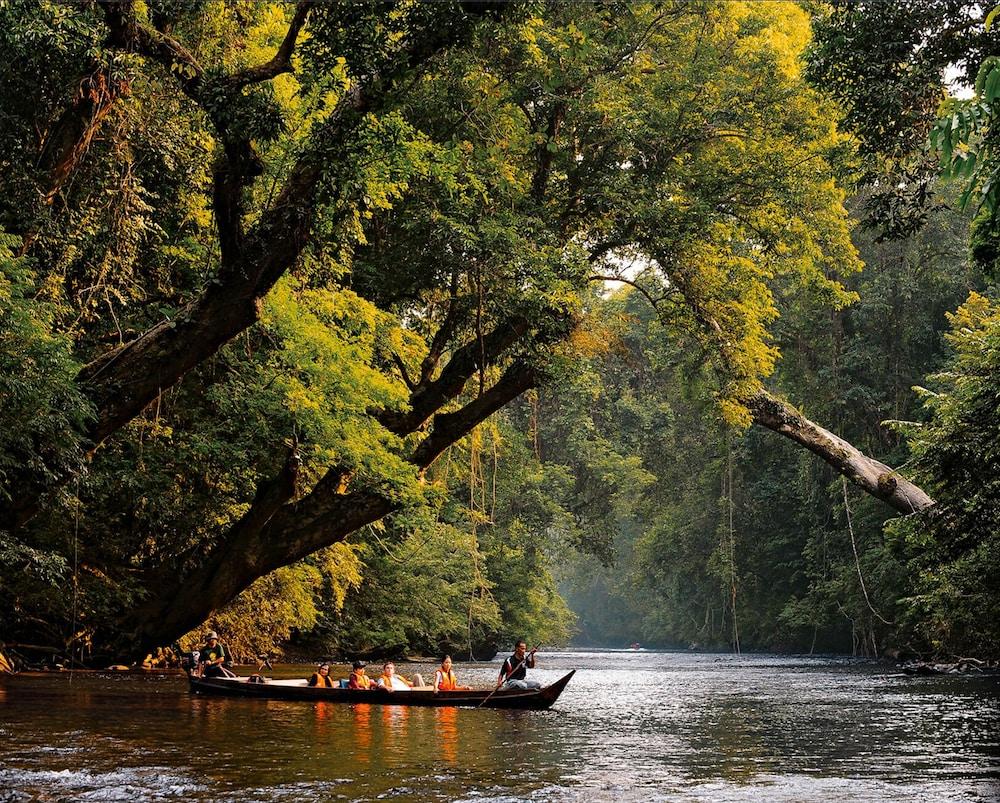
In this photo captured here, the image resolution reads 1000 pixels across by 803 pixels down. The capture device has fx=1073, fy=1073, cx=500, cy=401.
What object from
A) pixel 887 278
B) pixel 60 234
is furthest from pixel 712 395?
pixel 887 278

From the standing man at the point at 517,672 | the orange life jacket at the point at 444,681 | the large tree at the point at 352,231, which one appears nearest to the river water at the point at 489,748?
the standing man at the point at 517,672

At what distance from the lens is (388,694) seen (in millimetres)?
18062

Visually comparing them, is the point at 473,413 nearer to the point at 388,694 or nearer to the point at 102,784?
the point at 388,694

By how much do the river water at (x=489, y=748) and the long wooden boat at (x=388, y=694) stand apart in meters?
0.19

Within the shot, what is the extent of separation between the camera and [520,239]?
16.4 metres

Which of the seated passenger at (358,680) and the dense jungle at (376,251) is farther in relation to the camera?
the seated passenger at (358,680)

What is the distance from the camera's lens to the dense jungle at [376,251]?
1205 centimetres

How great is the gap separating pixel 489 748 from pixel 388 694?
20.1ft

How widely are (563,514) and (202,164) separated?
31230mm

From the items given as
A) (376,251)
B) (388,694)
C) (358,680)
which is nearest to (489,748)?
(388,694)

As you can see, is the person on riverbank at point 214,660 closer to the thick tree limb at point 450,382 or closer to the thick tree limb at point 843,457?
the thick tree limb at point 450,382

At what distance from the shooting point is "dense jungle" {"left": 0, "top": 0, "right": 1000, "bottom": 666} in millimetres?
12047

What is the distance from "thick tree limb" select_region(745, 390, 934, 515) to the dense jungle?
3.5 inches

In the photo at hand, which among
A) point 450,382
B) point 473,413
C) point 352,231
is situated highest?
point 352,231
